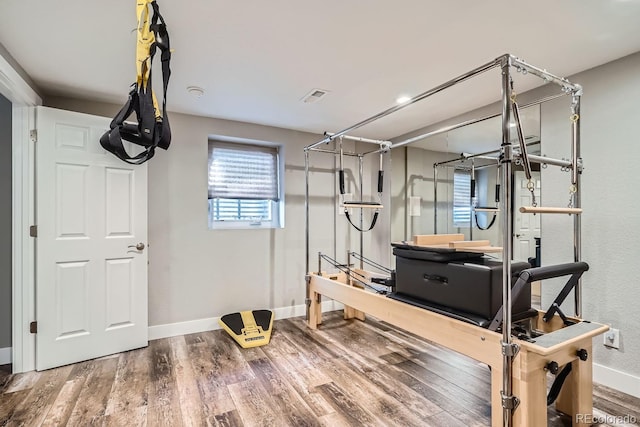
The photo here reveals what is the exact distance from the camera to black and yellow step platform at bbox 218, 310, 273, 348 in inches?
112

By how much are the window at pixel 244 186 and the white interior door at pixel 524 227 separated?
7.65ft

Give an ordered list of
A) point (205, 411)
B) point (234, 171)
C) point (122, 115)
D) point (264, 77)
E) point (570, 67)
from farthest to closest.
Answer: point (234, 171) → point (264, 77) → point (570, 67) → point (205, 411) → point (122, 115)

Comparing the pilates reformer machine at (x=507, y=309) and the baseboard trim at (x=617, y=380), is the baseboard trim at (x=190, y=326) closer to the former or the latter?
the pilates reformer machine at (x=507, y=309)

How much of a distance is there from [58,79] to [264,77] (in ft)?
5.05

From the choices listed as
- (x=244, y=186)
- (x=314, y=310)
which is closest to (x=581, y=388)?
(x=314, y=310)

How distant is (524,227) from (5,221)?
4.11 metres

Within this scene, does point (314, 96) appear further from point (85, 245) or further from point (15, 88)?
point (85, 245)

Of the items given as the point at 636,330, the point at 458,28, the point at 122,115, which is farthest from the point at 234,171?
the point at 636,330

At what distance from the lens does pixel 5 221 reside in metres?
2.46

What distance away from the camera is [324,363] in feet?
8.13

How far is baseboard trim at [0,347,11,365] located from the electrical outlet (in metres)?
4.39

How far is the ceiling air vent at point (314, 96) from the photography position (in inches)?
102

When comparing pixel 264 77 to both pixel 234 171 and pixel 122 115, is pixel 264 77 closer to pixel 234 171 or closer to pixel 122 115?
pixel 122 115

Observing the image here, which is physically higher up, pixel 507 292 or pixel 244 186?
pixel 244 186
